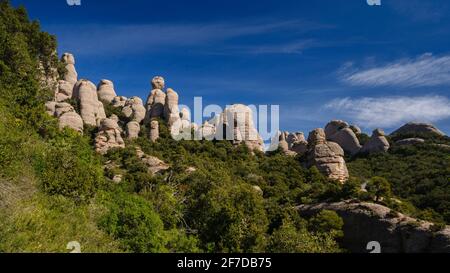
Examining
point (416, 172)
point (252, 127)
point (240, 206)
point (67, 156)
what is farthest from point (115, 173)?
point (416, 172)

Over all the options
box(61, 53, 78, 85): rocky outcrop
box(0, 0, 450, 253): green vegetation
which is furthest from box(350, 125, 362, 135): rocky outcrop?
box(61, 53, 78, 85): rocky outcrop

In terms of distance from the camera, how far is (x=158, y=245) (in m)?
18.0

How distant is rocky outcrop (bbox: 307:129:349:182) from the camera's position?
179 ft

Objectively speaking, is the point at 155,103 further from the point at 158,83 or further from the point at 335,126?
the point at 335,126

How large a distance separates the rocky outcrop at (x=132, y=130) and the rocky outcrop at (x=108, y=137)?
15.2ft

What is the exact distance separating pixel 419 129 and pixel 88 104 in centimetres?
6609

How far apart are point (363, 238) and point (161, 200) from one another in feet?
57.7

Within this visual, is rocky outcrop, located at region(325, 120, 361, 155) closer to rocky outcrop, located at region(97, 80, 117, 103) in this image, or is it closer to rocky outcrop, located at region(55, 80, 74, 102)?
rocky outcrop, located at region(97, 80, 117, 103)

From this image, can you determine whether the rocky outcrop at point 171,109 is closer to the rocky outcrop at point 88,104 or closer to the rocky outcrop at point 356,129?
the rocky outcrop at point 88,104

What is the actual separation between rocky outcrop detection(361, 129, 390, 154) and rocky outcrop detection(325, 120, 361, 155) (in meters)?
1.94

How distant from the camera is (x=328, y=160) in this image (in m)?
55.9

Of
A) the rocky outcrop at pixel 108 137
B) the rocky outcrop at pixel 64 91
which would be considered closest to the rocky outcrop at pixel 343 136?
the rocky outcrop at pixel 108 137

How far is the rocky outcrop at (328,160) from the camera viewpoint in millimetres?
54562

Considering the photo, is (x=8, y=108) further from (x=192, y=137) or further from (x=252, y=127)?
(x=252, y=127)
